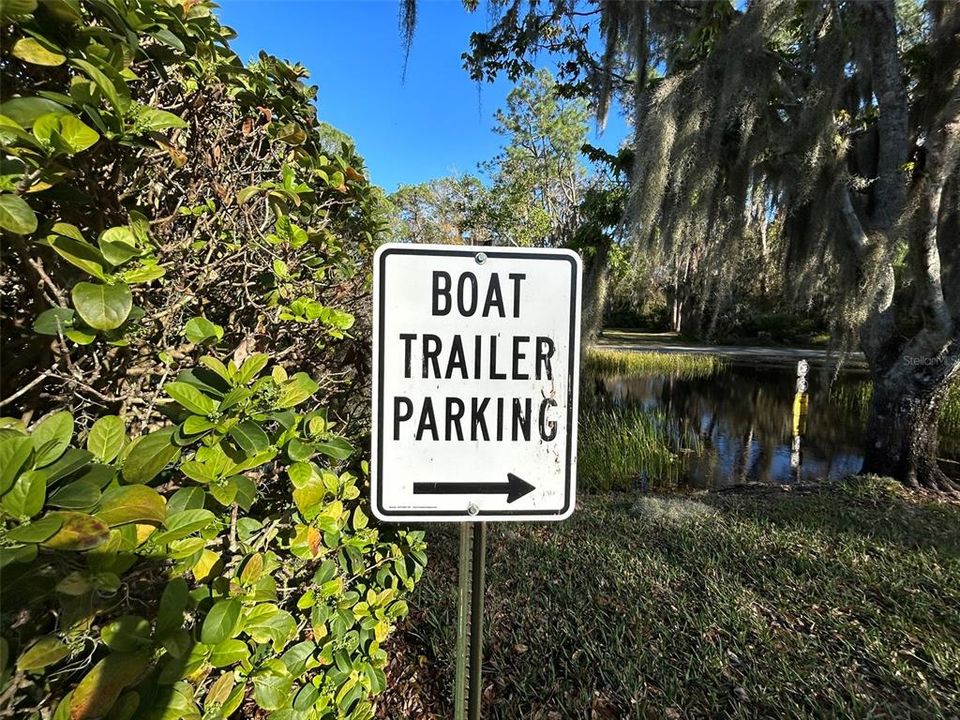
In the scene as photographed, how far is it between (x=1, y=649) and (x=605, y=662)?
213cm

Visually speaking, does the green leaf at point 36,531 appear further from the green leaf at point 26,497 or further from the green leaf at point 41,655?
the green leaf at point 41,655

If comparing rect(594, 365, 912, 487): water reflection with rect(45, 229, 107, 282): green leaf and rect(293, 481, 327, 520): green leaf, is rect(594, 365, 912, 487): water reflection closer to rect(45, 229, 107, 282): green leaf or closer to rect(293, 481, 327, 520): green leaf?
rect(293, 481, 327, 520): green leaf

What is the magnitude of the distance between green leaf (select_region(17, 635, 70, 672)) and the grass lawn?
1.52 meters

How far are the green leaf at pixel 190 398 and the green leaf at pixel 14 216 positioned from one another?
35cm

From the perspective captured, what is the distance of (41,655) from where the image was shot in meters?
0.80

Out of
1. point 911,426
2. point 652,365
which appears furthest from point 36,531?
point 652,365

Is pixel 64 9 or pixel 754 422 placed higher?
pixel 64 9

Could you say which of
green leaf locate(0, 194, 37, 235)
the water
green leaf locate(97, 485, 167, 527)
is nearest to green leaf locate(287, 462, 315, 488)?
green leaf locate(97, 485, 167, 527)

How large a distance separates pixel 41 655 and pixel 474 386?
0.94 m

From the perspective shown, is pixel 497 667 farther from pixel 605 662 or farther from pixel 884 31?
pixel 884 31

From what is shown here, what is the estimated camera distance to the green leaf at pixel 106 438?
920 mm

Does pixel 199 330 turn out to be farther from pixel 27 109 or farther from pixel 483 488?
pixel 483 488

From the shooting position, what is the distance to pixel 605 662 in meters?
2.16

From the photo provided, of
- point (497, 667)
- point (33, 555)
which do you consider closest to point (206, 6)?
point (33, 555)
